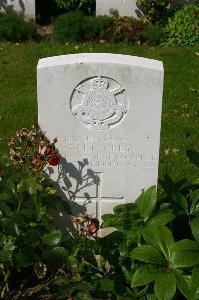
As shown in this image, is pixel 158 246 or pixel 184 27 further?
pixel 184 27

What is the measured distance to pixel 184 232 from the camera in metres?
3.93

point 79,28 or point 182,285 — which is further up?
point 79,28

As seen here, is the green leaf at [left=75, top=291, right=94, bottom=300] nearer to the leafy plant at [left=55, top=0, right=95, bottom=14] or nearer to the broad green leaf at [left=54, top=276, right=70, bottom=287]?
the broad green leaf at [left=54, top=276, right=70, bottom=287]

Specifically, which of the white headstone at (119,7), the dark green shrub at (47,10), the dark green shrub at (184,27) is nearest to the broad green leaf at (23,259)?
the dark green shrub at (184,27)

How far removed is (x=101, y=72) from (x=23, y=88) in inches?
139

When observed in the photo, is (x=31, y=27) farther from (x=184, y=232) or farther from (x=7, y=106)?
(x=184, y=232)

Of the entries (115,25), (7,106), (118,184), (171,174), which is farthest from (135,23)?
(118,184)

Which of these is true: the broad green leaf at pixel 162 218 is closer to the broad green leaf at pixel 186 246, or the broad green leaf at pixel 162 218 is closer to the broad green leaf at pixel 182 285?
the broad green leaf at pixel 186 246

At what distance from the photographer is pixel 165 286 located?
9.89ft

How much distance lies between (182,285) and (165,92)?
4.18m

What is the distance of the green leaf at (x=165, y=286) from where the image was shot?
3.00 meters

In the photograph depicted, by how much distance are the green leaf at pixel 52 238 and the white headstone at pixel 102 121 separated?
52 cm

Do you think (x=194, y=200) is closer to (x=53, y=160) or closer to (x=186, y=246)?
(x=186, y=246)

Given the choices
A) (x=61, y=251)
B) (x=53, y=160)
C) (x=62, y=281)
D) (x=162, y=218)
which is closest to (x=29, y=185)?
(x=53, y=160)
